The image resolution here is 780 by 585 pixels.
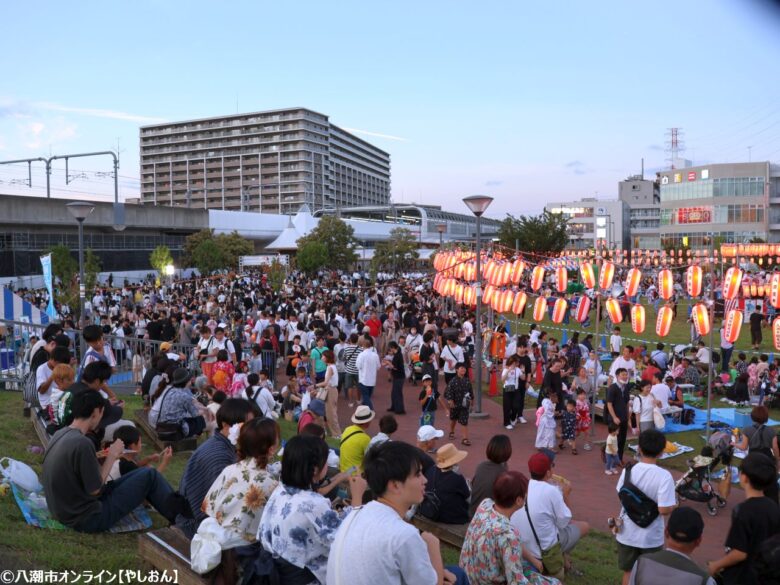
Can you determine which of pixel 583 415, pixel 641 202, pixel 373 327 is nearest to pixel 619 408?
pixel 583 415

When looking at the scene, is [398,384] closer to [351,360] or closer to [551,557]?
[351,360]

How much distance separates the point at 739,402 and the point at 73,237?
37.0 metres

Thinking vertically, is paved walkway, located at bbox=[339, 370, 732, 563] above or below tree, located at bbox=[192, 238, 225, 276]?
below

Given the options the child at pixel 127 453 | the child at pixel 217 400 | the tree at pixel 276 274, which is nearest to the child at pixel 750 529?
the child at pixel 127 453

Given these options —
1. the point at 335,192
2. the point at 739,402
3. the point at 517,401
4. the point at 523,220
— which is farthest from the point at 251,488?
the point at 335,192

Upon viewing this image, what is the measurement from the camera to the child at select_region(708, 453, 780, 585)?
4.08m

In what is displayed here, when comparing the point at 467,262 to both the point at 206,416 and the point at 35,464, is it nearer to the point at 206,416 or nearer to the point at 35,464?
the point at 206,416

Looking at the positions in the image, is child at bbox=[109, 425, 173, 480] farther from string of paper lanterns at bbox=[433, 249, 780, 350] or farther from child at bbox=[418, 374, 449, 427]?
string of paper lanterns at bbox=[433, 249, 780, 350]

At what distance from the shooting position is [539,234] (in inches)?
1715

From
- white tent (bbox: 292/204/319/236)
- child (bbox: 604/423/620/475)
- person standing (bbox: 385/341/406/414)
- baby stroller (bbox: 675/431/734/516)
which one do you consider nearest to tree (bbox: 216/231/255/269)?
white tent (bbox: 292/204/319/236)

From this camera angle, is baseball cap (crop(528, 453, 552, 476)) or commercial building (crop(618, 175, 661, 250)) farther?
commercial building (crop(618, 175, 661, 250))

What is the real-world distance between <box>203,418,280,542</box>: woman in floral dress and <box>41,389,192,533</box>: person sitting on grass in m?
1.12

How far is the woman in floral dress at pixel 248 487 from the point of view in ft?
12.6

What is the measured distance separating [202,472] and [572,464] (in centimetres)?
738
